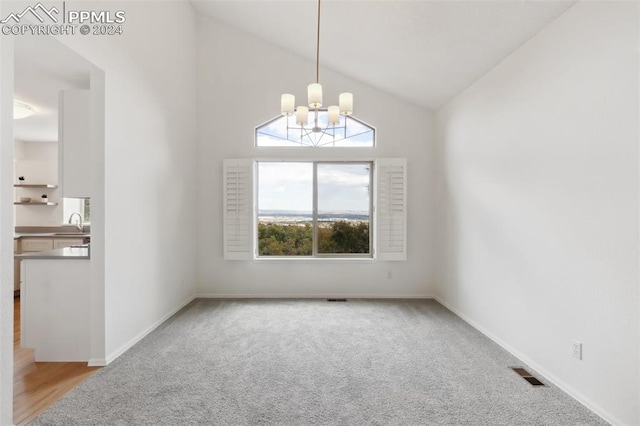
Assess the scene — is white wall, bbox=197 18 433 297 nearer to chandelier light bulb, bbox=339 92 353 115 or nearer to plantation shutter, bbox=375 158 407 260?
plantation shutter, bbox=375 158 407 260

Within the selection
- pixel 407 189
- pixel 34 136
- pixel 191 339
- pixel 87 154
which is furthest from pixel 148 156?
pixel 34 136

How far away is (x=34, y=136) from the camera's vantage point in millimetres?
5887

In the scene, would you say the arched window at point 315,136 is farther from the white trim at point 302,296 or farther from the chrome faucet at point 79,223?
the chrome faucet at point 79,223

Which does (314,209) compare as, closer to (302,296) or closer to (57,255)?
(302,296)

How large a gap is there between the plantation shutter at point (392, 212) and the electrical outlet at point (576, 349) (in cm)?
259

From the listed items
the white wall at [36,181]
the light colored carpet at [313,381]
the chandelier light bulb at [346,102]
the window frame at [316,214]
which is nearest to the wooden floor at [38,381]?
the light colored carpet at [313,381]

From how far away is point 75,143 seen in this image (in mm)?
2953

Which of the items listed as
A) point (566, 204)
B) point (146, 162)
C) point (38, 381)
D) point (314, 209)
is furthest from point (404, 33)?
point (38, 381)

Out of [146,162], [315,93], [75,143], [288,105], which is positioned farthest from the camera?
[146,162]

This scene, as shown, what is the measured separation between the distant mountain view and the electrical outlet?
318 cm

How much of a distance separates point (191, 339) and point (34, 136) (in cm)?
532

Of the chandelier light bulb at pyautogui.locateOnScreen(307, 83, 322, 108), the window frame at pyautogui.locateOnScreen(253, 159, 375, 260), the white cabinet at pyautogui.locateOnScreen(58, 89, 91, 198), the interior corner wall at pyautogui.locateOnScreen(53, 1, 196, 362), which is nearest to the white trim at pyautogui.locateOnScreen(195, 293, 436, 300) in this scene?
the interior corner wall at pyautogui.locateOnScreen(53, 1, 196, 362)

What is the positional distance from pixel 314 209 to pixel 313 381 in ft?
9.70

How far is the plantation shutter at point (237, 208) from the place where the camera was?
15.9ft
